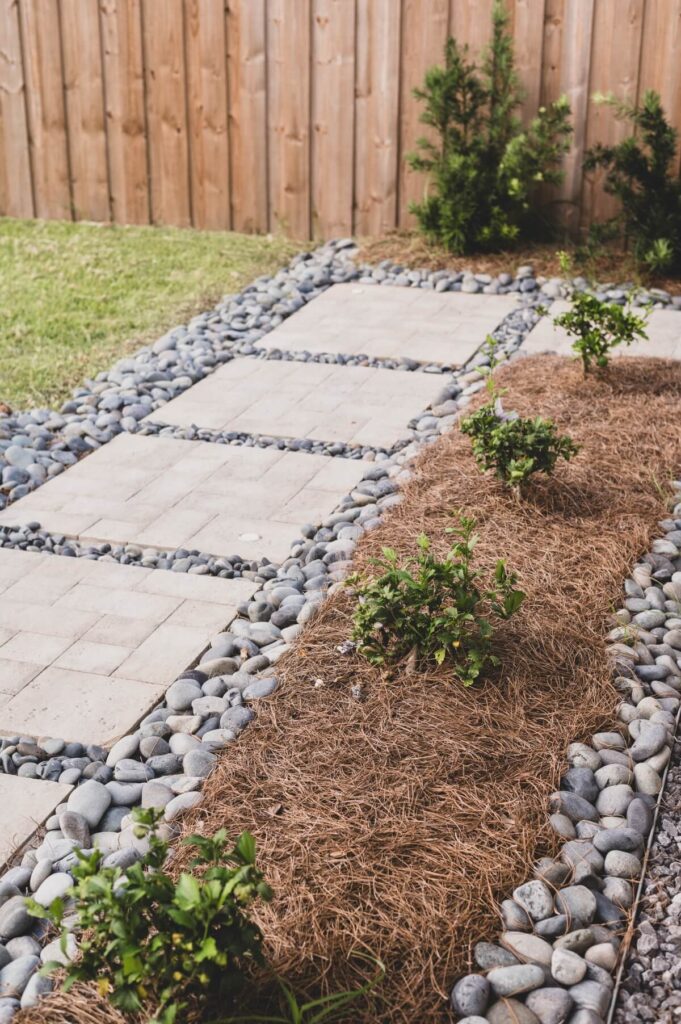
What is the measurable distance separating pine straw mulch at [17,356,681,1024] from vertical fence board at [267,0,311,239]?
3.79 metres

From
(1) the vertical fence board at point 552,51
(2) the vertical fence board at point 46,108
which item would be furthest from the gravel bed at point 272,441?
(2) the vertical fence board at point 46,108

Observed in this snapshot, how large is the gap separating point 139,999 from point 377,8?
238 inches

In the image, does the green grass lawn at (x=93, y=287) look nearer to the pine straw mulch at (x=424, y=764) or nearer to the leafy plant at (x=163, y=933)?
the pine straw mulch at (x=424, y=764)

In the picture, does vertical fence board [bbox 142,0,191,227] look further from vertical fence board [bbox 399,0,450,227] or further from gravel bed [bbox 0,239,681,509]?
vertical fence board [bbox 399,0,450,227]

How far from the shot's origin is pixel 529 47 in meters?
6.64

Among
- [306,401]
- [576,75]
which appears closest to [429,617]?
[306,401]

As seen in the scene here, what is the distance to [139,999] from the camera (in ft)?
6.38

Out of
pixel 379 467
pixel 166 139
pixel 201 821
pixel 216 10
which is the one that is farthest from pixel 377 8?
pixel 201 821

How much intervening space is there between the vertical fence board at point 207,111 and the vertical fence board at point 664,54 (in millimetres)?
2379

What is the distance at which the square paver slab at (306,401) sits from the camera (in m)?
4.81

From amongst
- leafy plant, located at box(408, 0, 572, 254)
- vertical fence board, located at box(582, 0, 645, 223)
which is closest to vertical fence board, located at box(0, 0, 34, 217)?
leafy plant, located at box(408, 0, 572, 254)

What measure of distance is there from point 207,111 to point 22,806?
216 inches

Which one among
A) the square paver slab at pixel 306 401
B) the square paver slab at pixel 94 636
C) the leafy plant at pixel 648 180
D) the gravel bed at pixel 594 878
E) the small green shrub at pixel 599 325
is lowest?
the square paver slab at pixel 94 636

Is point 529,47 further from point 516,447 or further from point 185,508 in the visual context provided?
point 185,508
